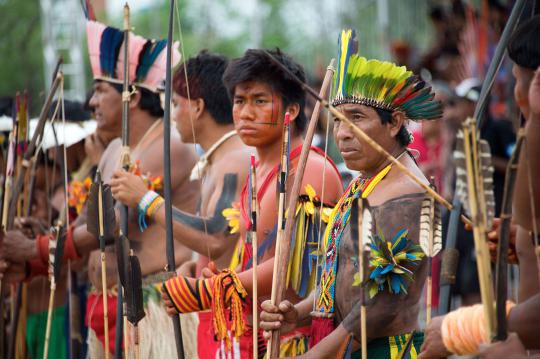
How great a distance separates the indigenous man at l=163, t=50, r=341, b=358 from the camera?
12.2ft

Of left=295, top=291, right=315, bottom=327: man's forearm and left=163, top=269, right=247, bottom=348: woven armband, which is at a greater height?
left=163, top=269, right=247, bottom=348: woven armband

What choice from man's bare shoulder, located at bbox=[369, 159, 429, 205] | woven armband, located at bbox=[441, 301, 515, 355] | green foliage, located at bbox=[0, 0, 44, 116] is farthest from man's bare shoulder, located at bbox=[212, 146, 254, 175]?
green foliage, located at bbox=[0, 0, 44, 116]

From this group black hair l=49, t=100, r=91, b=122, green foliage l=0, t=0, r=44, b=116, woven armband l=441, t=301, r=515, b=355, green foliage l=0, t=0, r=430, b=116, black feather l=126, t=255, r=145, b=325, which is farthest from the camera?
green foliage l=0, t=0, r=44, b=116

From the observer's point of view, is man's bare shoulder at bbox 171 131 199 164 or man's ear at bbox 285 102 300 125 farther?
man's bare shoulder at bbox 171 131 199 164

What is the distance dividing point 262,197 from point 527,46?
1446 millimetres

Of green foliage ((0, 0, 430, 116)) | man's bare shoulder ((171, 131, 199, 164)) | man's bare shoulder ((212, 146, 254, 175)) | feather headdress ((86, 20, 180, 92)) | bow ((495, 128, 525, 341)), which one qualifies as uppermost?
green foliage ((0, 0, 430, 116))

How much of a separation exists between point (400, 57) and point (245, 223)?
915 centimetres

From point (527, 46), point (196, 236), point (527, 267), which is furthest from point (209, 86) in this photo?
point (527, 46)

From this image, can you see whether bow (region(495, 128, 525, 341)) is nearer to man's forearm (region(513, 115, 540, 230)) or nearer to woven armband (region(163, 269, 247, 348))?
man's forearm (region(513, 115, 540, 230))

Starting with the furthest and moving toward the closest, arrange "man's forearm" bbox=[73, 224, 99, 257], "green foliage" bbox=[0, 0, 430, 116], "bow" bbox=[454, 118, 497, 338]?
1. "green foliage" bbox=[0, 0, 430, 116]
2. "man's forearm" bbox=[73, 224, 99, 257]
3. "bow" bbox=[454, 118, 497, 338]

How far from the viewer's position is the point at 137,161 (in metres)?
4.89

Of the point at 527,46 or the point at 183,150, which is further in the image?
the point at 183,150

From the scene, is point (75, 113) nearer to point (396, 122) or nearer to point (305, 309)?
point (305, 309)

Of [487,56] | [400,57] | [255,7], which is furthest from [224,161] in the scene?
[255,7]
